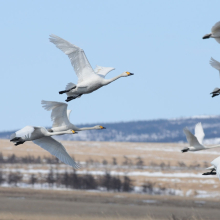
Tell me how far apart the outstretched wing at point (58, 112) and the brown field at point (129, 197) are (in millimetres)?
9593

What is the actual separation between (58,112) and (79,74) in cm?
127

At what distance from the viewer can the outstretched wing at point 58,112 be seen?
17641mm

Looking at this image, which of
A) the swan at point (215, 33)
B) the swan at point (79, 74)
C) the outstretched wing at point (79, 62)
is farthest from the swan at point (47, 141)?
the swan at point (215, 33)

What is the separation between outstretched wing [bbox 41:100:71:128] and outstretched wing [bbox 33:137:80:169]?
1.95ft

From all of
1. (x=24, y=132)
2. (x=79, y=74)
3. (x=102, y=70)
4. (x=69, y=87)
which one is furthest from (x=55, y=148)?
(x=102, y=70)

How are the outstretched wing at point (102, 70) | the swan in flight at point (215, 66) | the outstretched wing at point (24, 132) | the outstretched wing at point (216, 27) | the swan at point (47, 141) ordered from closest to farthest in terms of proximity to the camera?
the outstretched wing at point (216, 27), the outstretched wing at point (24, 132), the swan at point (47, 141), the swan in flight at point (215, 66), the outstretched wing at point (102, 70)

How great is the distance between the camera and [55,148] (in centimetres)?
1839

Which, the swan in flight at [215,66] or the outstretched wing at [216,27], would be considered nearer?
the outstretched wing at [216,27]

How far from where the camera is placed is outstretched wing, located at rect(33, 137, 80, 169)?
17875mm

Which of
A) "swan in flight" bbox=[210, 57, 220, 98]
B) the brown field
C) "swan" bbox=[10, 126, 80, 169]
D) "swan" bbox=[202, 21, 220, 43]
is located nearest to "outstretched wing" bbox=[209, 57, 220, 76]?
"swan in flight" bbox=[210, 57, 220, 98]

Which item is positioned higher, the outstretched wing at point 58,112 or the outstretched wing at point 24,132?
the outstretched wing at point 58,112

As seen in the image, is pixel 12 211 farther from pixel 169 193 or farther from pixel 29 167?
pixel 29 167

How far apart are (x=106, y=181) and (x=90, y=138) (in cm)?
13073

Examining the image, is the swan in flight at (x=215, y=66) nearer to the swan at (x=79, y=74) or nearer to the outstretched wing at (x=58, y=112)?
the swan at (x=79, y=74)
